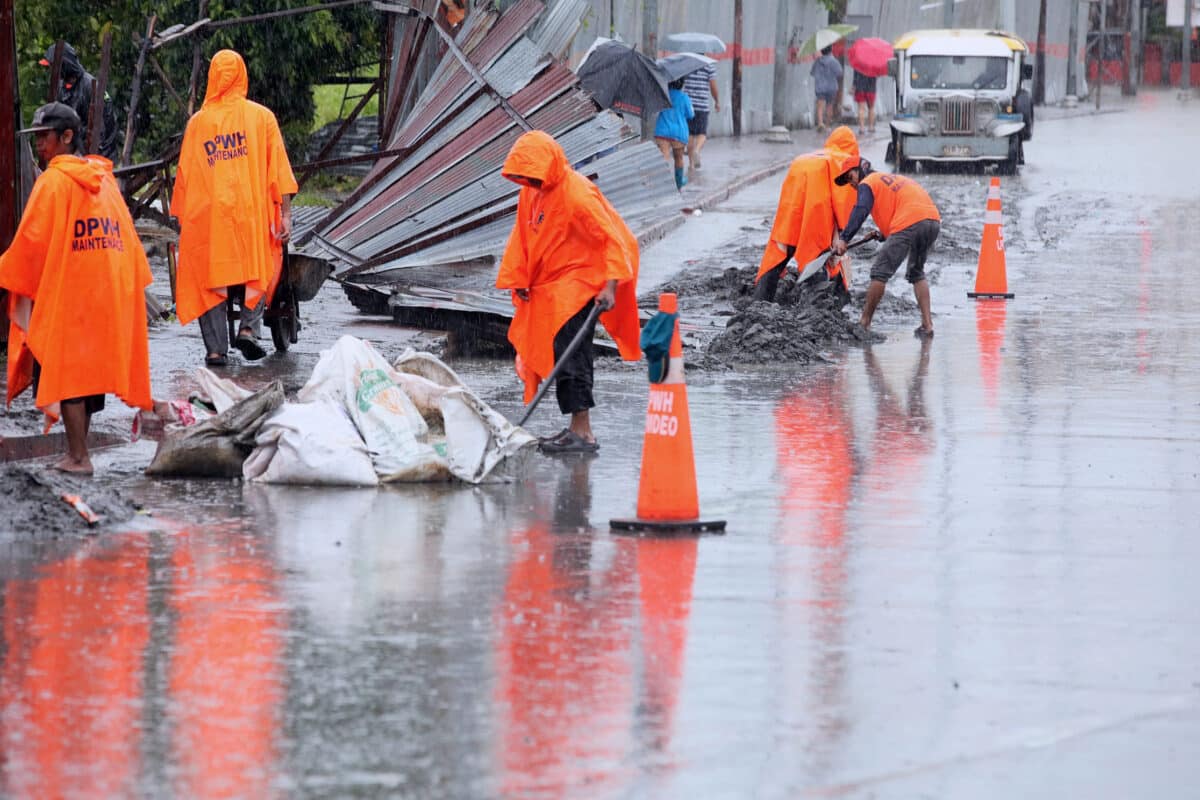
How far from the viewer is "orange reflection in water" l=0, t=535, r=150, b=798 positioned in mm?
4750

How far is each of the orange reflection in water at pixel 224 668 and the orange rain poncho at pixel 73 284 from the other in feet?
4.46

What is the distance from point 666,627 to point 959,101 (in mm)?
27903

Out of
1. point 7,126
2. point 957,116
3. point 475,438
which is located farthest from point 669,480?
point 957,116

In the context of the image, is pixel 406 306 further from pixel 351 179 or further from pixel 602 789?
pixel 351 179

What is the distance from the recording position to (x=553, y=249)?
9484 millimetres

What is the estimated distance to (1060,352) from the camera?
532 inches

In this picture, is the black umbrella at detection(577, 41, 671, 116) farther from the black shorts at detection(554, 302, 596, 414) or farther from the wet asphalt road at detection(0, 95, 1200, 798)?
the black shorts at detection(554, 302, 596, 414)

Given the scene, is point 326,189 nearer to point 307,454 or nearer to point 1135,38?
point 307,454

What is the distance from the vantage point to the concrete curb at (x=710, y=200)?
68.7ft

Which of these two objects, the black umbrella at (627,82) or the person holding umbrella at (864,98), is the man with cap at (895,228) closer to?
the black umbrella at (627,82)

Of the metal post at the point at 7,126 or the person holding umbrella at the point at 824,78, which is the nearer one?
the metal post at the point at 7,126

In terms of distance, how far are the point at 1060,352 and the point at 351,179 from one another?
11425 mm

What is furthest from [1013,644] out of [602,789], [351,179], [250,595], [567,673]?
[351,179]

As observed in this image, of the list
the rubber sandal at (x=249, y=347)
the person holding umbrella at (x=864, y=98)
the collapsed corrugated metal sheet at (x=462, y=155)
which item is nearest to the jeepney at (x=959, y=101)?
the person holding umbrella at (x=864, y=98)
